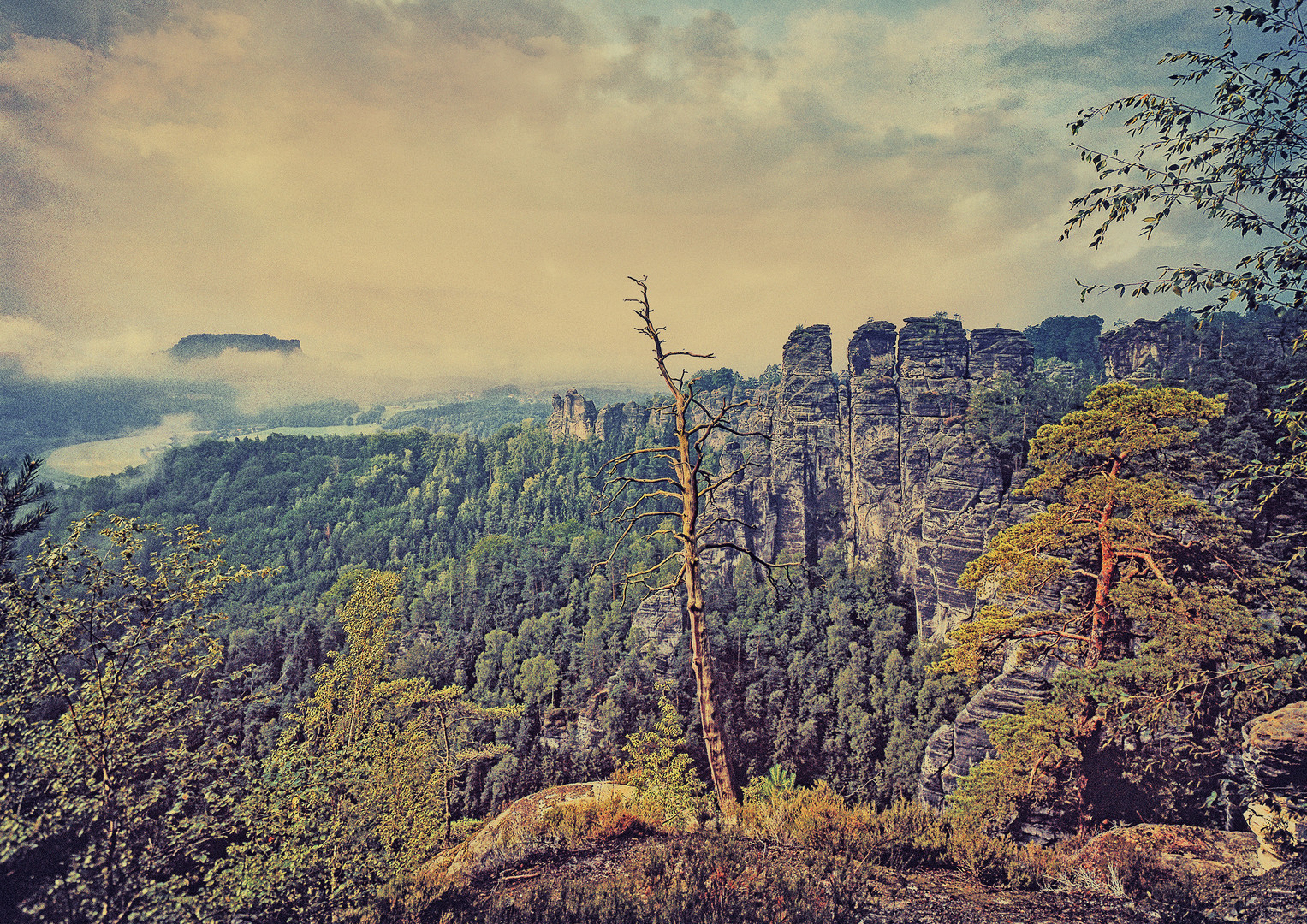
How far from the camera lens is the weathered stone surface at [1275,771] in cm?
742

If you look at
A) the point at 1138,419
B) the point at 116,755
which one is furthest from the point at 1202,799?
the point at 116,755

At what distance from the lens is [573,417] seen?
131 meters

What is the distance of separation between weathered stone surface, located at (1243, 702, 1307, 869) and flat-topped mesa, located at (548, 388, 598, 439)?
122496 mm

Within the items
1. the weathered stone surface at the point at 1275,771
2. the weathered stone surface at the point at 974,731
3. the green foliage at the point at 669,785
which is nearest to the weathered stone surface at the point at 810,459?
the weathered stone surface at the point at 974,731

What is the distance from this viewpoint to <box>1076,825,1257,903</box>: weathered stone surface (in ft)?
20.5

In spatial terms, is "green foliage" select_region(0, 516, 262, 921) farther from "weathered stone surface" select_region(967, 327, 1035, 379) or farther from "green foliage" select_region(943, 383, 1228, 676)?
"weathered stone surface" select_region(967, 327, 1035, 379)

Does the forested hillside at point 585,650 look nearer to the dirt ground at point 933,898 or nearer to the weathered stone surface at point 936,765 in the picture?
the weathered stone surface at point 936,765

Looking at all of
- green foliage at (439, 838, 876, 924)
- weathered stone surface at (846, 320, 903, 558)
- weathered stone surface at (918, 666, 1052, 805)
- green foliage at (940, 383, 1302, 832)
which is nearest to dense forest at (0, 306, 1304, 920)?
green foliage at (940, 383, 1302, 832)

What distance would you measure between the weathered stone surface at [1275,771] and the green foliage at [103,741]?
13.4 m

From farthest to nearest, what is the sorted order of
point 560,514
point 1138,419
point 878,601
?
point 560,514 < point 878,601 < point 1138,419

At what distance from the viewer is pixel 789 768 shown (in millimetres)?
36250

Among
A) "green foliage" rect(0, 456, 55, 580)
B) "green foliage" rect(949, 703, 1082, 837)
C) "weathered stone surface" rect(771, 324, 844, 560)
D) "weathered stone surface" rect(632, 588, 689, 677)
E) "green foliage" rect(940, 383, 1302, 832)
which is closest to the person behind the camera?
"green foliage" rect(0, 456, 55, 580)

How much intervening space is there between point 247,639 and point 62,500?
121877 millimetres

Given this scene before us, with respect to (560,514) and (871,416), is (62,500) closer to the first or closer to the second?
(560,514)
